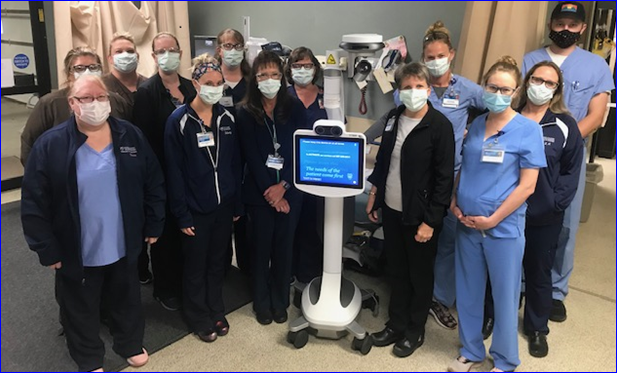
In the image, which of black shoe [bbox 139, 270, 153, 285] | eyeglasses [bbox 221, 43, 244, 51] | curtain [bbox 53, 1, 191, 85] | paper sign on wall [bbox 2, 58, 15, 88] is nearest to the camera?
eyeglasses [bbox 221, 43, 244, 51]

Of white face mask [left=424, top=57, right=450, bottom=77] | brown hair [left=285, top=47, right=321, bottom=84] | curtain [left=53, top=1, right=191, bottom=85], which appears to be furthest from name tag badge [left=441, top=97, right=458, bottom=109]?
curtain [left=53, top=1, right=191, bottom=85]

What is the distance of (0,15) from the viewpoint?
4.14 m

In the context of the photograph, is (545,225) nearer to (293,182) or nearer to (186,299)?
(293,182)

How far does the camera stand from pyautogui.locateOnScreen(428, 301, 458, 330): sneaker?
8.04 feet

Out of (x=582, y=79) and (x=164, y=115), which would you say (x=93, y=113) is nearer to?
(x=164, y=115)

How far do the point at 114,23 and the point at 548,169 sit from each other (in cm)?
366

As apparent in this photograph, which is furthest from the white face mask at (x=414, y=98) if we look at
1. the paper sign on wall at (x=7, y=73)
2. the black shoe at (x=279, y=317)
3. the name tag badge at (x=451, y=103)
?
the paper sign on wall at (x=7, y=73)

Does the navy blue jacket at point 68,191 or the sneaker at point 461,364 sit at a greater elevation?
the navy blue jacket at point 68,191

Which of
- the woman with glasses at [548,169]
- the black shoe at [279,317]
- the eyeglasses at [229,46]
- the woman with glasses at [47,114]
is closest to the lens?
the woman with glasses at [548,169]

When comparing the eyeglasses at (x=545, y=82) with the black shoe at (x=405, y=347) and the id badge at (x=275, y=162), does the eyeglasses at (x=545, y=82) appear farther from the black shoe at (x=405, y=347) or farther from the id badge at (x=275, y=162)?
the black shoe at (x=405, y=347)

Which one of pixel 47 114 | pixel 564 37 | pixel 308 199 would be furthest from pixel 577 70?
pixel 47 114

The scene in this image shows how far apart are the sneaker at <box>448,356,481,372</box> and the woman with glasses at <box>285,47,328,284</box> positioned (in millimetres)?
859

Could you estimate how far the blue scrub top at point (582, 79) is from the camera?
241 cm

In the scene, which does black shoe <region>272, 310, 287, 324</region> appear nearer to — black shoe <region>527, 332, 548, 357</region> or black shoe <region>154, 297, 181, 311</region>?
black shoe <region>154, 297, 181, 311</region>
